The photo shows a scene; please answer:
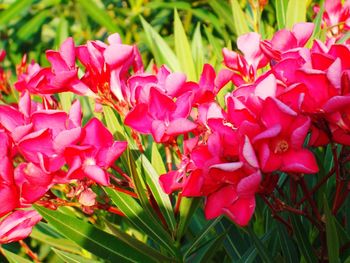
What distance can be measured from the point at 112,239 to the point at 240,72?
0.30m

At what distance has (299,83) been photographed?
0.65m

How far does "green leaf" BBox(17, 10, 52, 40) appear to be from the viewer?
84.0 inches

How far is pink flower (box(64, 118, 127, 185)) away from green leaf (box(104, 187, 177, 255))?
8cm

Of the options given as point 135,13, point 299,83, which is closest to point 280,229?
point 299,83

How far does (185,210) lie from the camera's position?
823mm

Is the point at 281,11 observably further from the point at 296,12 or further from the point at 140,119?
the point at 140,119

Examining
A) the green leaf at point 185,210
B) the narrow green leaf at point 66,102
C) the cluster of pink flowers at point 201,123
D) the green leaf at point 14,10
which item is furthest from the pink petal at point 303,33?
the green leaf at point 14,10

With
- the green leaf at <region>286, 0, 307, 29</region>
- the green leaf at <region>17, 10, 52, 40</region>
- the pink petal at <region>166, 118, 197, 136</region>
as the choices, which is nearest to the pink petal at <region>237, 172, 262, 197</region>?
the pink petal at <region>166, 118, 197, 136</region>

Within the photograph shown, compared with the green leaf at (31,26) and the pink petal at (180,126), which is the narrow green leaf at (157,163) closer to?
the pink petal at (180,126)

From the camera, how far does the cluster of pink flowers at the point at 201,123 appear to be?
25.7 inches

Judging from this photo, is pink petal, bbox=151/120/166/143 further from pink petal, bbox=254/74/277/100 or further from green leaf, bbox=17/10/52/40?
green leaf, bbox=17/10/52/40

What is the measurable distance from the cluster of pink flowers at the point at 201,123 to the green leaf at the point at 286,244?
18 cm

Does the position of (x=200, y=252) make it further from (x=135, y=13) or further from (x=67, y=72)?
(x=135, y=13)

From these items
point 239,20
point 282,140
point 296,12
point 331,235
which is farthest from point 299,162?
point 239,20
